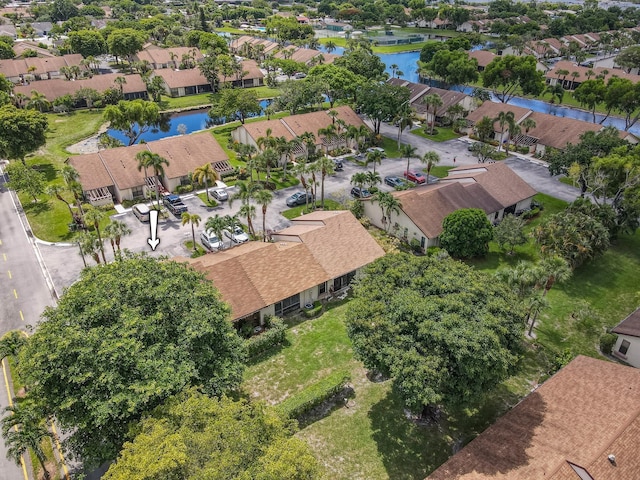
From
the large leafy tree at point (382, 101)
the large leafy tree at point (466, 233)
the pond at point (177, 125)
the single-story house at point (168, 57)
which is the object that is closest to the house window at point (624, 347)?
the large leafy tree at point (466, 233)

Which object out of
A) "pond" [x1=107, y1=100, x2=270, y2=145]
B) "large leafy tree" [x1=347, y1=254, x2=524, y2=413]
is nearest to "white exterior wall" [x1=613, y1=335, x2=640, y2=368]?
"large leafy tree" [x1=347, y1=254, x2=524, y2=413]

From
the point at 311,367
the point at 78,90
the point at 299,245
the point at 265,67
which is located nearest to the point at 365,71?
the point at 265,67

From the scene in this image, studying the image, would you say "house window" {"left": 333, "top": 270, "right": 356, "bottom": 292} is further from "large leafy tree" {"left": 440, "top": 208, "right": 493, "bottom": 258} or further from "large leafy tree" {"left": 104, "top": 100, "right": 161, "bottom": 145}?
"large leafy tree" {"left": 104, "top": 100, "right": 161, "bottom": 145}

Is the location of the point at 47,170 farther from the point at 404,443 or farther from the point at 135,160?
the point at 404,443

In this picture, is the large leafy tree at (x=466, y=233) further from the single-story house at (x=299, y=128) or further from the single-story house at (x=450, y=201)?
the single-story house at (x=299, y=128)

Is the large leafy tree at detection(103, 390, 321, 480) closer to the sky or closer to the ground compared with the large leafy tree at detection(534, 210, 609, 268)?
closer to the sky

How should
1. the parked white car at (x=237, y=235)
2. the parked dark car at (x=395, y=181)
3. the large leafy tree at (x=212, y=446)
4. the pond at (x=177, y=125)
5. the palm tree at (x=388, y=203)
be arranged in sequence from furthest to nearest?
the pond at (x=177, y=125)
the parked dark car at (x=395, y=181)
the parked white car at (x=237, y=235)
the palm tree at (x=388, y=203)
the large leafy tree at (x=212, y=446)

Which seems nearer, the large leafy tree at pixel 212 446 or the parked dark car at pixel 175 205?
the large leafy tree at pixel 212 446
